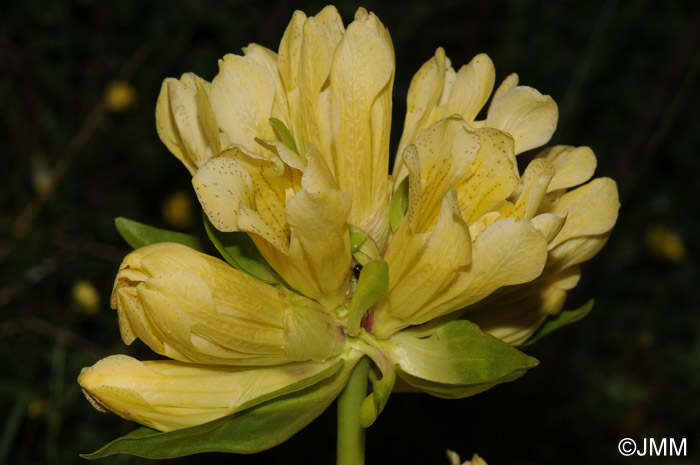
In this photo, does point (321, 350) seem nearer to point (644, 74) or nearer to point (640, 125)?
point (640, 125)

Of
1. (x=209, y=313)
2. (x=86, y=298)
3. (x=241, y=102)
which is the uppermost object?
(x=86, y=298)

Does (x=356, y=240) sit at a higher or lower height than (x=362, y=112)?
lower

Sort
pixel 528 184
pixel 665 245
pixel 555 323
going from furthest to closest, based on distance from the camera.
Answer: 1. pixel 665 245
2. pixel 555 323
3. pixel 528 184

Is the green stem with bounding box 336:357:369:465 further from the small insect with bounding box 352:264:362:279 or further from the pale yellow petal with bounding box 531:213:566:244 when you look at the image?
the pale yellow petal with bounding box 531:213:566:244

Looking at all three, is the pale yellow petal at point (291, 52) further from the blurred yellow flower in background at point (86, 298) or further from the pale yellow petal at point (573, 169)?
the blurred yellow flower in background at point (86, 298)

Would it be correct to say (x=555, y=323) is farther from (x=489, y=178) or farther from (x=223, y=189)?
(x=223, y=189)

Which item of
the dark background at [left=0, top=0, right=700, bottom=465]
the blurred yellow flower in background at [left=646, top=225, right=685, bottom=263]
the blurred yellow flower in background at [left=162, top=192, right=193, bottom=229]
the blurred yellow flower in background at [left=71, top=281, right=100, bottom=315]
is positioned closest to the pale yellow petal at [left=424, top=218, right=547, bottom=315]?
the dark background at [left=0, top=0, right=700, bottom=465]

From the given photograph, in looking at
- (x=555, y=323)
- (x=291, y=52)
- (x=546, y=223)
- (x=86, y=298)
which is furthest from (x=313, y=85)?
(x=86, y=298)
